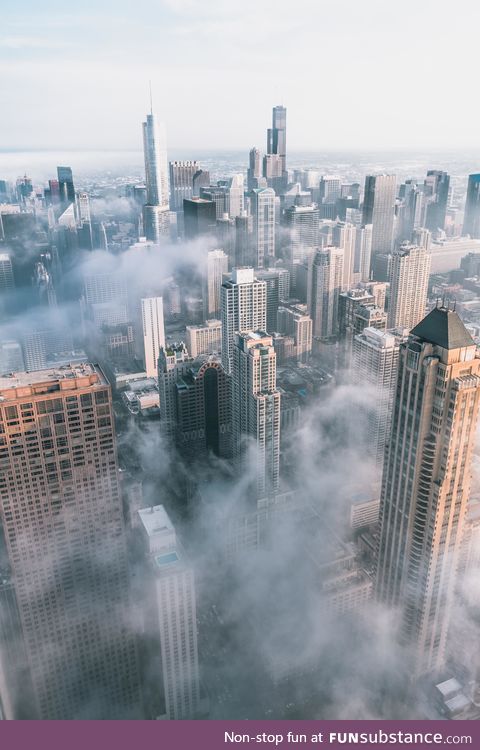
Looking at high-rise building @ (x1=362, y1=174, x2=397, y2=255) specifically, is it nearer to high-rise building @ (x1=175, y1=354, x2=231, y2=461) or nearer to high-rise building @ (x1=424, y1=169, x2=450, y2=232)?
high-rise building @ (x1=424, y1=169, x2=450, y2=232)

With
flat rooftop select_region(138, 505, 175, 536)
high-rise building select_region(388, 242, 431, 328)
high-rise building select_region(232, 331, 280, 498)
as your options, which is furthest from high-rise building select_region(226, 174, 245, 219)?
flat rooftop select_region(138, 505, 175, 536)

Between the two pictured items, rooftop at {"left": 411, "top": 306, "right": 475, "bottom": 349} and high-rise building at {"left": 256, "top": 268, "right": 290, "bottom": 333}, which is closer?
rooftop at {"left": 411, "top": 306, "right": 475, "bottom": 349}

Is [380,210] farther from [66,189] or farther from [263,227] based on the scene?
[66,189]

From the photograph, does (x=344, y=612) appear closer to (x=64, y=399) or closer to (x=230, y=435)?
(x=230, y=435)

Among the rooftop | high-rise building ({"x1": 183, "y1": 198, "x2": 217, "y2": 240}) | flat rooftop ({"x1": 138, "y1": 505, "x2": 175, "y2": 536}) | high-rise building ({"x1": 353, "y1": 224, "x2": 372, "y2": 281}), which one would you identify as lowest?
flat rooftop ({"x1": 138, "y1": 505, "x2": 175, "y2": 536})

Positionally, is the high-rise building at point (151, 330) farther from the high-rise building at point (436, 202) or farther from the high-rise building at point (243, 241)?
the high-rise building at point (436, 202)

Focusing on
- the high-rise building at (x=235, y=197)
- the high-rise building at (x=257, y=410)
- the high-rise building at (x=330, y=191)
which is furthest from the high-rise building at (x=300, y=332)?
the high-rise building at (x=330, y=191)
